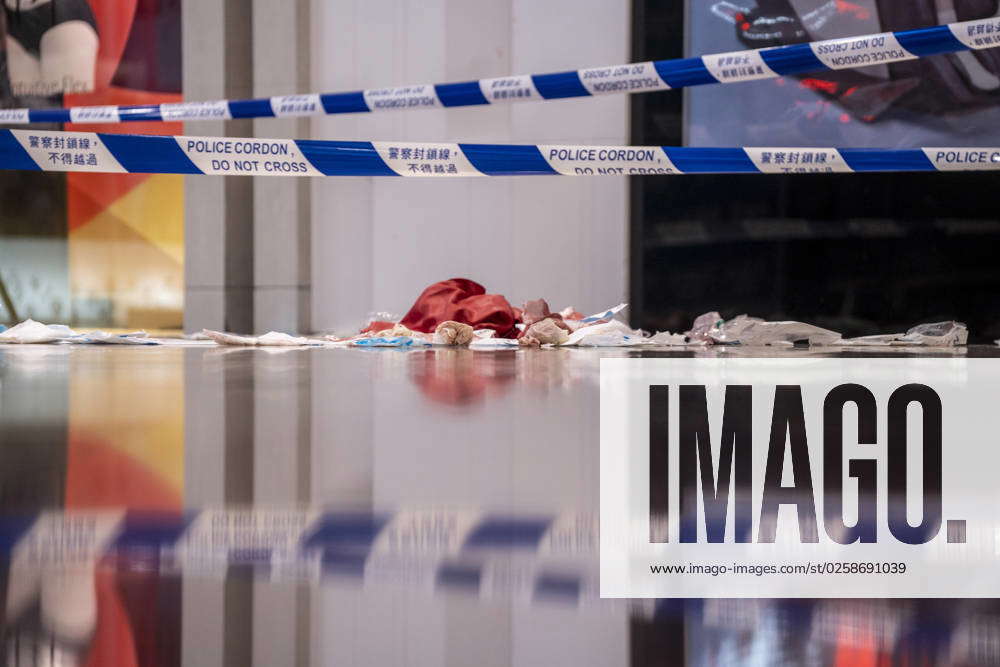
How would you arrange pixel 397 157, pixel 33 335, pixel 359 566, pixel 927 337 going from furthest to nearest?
pixel 927 337 < pixel 33 335 < pixel 397 157 < pixel 359 566

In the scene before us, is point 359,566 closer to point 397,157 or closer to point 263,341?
point 397,157

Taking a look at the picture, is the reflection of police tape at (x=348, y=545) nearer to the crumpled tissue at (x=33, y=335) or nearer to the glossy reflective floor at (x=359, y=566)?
the glossy reflective floor at (x=359, y=566)

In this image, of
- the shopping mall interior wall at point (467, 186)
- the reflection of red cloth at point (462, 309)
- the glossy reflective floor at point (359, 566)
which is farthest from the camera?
the shopping mall interior wall at point (467, 186)

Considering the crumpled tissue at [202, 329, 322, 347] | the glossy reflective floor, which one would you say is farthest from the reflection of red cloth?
the glossy reflective floor

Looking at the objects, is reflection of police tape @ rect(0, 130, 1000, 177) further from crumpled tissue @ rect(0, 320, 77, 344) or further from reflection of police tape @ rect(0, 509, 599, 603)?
reflection of police tape @ rect(0, 509, 599, 603)

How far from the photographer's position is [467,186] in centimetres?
699

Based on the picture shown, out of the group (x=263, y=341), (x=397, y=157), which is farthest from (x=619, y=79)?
(x=263, y=341)

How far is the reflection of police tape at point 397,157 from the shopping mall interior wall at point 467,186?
2040 mm

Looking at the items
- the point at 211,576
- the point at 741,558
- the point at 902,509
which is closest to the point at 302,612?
the point at 211,576

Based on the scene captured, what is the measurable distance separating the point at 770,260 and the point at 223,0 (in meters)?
4.57

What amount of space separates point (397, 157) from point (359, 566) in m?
3.85

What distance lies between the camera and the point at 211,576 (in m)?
0.71

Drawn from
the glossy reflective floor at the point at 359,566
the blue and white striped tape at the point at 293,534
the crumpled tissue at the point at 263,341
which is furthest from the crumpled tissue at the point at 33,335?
the blue and white striped tape at the point at 293,534

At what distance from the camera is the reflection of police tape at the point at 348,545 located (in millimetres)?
716
